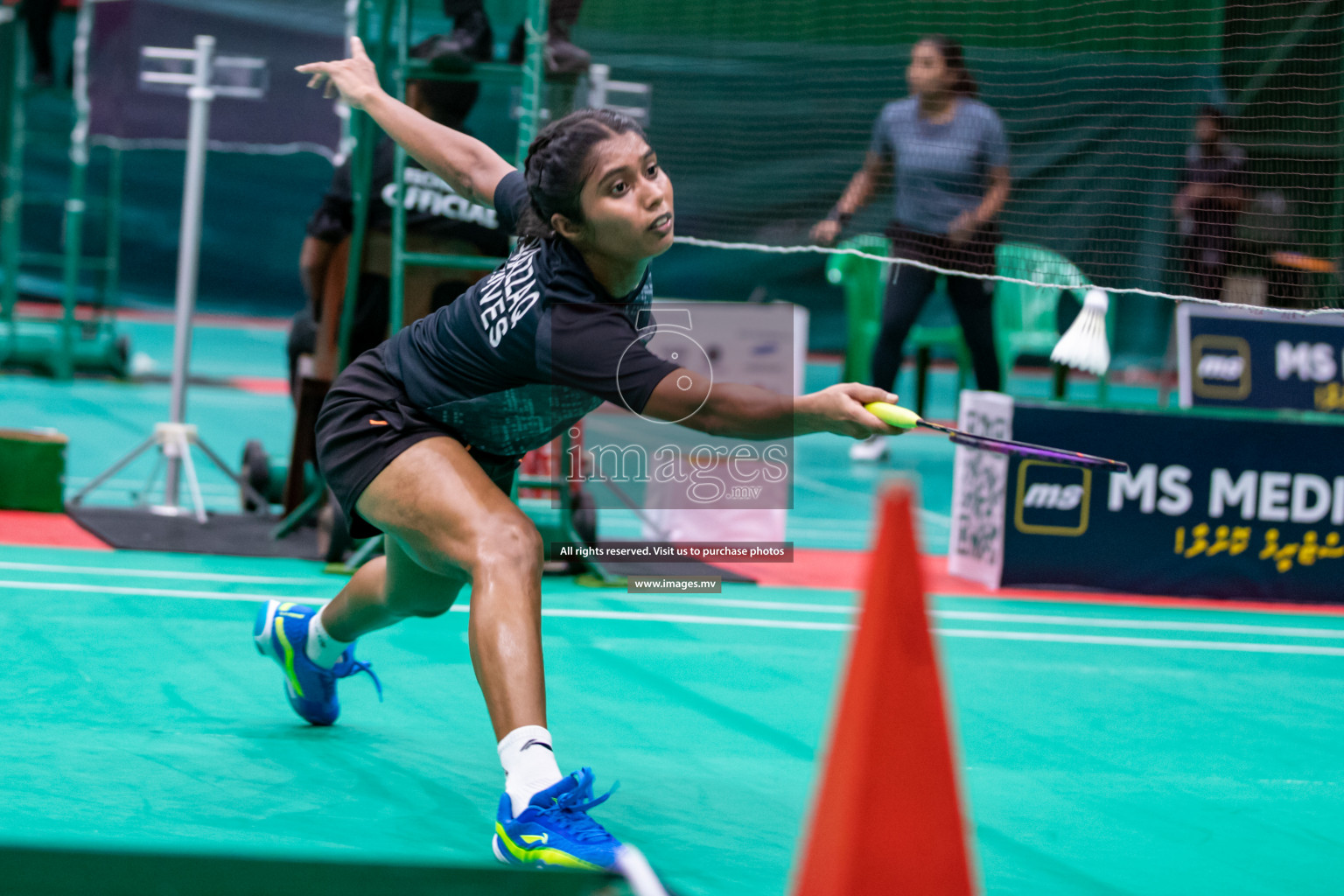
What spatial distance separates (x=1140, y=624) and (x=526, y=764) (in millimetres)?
3676

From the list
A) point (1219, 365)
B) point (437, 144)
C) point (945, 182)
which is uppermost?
point (945, 182)

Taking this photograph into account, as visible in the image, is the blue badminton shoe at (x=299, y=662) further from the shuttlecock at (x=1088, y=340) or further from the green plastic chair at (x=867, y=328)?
the green plastic chair at (x=867, y=328)

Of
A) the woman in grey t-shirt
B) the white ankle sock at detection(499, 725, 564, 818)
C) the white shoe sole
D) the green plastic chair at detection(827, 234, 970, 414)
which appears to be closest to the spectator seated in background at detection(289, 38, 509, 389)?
the woman in grey t-shirt

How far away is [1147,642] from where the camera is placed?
534cm

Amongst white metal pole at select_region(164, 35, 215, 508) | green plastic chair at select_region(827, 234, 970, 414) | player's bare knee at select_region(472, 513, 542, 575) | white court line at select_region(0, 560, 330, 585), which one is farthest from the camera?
green plastic chair at select_region(827, 234, 970, 414)

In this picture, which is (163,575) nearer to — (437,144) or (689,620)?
(689,620)

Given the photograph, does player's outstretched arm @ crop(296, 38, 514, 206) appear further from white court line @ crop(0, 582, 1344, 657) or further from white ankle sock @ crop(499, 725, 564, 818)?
white court line @ crop(0, 582, 1344, 657)

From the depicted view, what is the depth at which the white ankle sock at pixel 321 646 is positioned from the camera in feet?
11.5

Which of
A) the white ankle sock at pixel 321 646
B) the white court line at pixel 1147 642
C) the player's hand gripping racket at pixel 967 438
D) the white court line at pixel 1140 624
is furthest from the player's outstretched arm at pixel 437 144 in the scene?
the white court line at pixel 1140 624

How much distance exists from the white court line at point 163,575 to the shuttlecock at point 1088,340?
2733 mm

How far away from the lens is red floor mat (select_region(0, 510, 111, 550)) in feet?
18.9

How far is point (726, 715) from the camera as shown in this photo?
Result: 4023 mm

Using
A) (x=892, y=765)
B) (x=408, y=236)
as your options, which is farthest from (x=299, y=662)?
(x=408, y=236)

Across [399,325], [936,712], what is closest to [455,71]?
[399,325]
